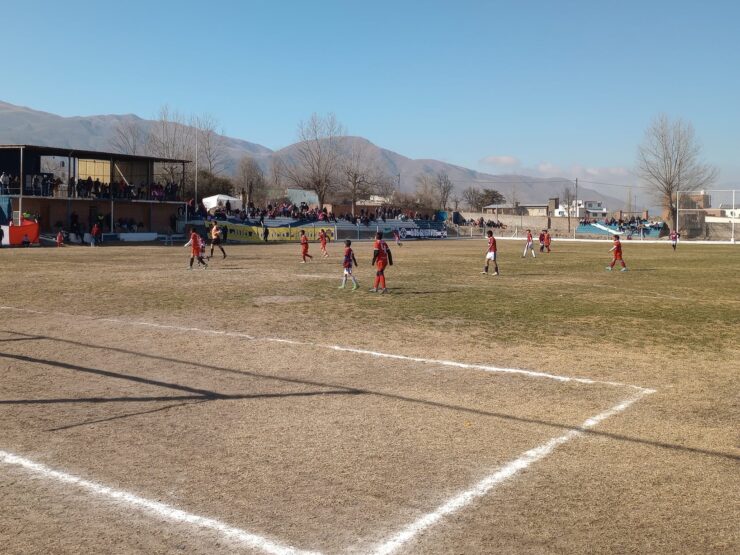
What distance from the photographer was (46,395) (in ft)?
30.0

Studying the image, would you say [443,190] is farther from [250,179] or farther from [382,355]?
[382,355]

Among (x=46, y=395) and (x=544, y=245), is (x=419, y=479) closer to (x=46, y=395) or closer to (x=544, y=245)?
(x=46, y=395)

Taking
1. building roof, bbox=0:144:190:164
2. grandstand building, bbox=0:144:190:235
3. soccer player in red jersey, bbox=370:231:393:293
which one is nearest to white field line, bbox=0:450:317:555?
soccer player in red jersey, bbox=370:231:393:293

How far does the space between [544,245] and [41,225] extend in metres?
39.4

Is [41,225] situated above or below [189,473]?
above

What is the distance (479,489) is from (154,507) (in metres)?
2.84

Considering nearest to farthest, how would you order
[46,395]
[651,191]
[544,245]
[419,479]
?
[419,479] < [46,395] < [544,245] < [651,191]

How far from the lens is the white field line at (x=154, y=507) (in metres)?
5.09

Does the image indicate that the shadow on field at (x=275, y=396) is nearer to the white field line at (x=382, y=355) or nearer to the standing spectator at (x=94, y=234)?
the white field line at (x=382, y=355)

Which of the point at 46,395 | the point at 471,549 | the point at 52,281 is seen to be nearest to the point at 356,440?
the point at 471,549

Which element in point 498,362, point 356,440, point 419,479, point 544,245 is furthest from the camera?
point 544,245

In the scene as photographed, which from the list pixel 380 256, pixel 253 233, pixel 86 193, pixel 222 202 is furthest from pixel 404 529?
pixel 222 202

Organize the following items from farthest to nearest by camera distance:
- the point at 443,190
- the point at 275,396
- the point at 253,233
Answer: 1. the point at 443,190
2. the point at 253,233
3. the point at 275,396

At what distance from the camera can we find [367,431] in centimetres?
779
